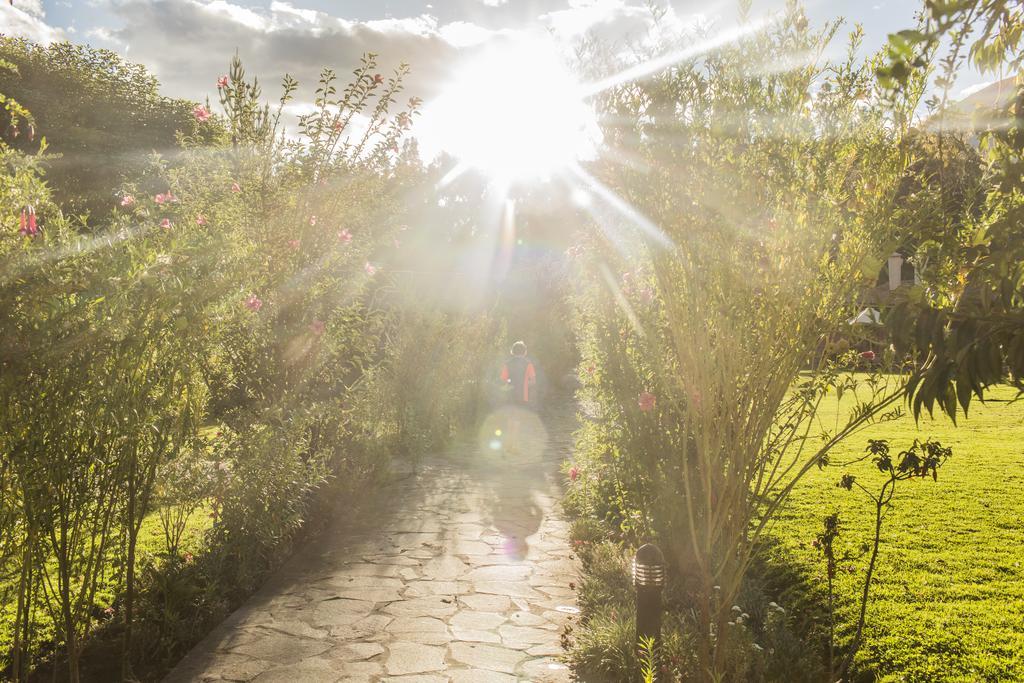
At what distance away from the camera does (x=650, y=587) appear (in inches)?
176

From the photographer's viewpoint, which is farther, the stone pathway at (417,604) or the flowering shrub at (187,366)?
the stone pathway at (417,604)

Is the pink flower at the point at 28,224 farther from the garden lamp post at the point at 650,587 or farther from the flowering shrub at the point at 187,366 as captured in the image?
the garden lamp post at the point at 650,587

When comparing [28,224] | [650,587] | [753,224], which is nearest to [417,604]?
[650,587]

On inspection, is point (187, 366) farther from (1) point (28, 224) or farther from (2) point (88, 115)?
(2) point (88, 115)

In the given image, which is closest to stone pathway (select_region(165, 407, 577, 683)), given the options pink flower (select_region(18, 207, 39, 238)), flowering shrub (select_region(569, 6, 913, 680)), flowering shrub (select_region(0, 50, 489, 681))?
flowering shrub (select_region(0, 50, 489, 681))

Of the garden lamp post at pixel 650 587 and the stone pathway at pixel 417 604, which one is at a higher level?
the garden lamp post at pixel 650 587

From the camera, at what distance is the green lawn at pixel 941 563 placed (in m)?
4.62

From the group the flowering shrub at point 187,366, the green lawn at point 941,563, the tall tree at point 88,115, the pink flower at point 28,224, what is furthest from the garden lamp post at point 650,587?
the tall tree at point 88,115

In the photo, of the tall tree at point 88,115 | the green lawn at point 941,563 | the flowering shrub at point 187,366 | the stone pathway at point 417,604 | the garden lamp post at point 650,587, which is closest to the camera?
the flowering shrub at point 187,366

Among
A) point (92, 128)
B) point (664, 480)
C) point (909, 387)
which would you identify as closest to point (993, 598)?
point (664, 480)

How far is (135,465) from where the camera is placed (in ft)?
14.7

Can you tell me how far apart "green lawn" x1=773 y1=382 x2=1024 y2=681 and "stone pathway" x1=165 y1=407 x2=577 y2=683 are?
2162mm

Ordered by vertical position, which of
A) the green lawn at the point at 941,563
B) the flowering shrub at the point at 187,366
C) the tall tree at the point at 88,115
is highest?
the tall tree at the point at 88,115

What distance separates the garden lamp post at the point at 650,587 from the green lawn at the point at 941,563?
1.37 meters
